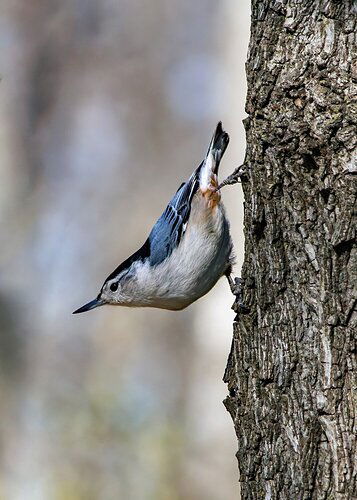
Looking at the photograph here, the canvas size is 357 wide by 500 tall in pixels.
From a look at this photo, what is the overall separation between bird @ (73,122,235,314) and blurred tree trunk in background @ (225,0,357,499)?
4.84 feet

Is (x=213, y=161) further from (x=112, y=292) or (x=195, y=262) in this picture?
(x=112, y=292)

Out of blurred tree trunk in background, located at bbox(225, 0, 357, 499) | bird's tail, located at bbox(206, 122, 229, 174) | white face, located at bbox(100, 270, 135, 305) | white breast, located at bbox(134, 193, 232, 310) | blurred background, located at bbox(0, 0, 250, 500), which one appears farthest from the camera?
blurred background, located at bbox(0, 0, 250, 500)

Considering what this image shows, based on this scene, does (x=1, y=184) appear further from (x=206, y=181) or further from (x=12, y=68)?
(x=206, y=181)

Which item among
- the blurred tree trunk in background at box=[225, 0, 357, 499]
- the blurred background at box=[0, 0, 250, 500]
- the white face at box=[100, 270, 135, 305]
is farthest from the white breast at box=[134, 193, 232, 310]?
the blurred background at box=[0, 0, 250, 500]

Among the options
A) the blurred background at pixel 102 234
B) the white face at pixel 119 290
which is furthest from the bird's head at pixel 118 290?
the blurred background at pixel 102 234

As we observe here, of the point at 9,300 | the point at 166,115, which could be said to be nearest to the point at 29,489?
the point at 9,300

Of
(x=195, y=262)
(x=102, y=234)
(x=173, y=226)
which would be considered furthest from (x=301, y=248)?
(x=102, y=234)

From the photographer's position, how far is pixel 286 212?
2.58 m

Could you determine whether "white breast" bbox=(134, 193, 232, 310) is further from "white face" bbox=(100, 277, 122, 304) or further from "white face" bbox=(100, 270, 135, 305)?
"white face" bbox=(100, 277, 122, 304)

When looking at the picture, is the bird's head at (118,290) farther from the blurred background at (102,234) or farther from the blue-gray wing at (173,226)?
the blurred background at (102,234)

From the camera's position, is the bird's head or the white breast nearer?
the white breast

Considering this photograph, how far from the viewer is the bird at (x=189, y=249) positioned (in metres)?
4.20

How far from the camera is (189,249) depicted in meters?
4.24

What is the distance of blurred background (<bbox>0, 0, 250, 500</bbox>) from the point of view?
629cm
